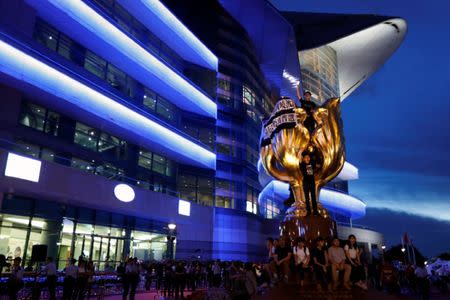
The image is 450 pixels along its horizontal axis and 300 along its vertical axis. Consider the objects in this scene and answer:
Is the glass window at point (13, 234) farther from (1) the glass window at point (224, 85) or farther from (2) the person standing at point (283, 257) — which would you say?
(1) the glass window at point (224, 85)

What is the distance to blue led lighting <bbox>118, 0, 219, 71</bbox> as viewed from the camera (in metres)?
32.1

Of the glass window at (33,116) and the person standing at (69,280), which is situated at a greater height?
the glass window at (33,116)

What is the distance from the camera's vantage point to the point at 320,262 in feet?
26.0

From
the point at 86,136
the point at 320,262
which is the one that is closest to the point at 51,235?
the point at 86,136

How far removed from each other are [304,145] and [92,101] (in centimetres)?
1853

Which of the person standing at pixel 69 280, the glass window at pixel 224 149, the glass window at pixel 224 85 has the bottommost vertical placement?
the person standing at pixel 69 280

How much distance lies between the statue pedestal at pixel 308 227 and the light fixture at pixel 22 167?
13704 mm

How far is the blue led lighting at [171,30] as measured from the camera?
105ft

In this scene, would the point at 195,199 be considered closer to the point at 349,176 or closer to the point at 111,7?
the point at 111,7

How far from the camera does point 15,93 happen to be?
69.2 ft

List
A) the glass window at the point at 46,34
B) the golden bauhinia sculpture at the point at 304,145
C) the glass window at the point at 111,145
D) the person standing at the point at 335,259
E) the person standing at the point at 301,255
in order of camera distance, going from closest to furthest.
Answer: the person standing at the point at 335,259, the person standing at the point at 301,255, the golden bauhinia sculpture at the point at 304,145, the glass window at the point at 46,34, the glass window at the point at 111,145

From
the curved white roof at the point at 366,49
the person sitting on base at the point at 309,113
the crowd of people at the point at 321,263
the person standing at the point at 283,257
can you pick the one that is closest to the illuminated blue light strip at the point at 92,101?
the person sitting on base at the point at 309,113

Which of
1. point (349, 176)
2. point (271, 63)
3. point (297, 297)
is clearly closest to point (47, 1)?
point (297, 297)

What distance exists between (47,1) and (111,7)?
8.44 metres
